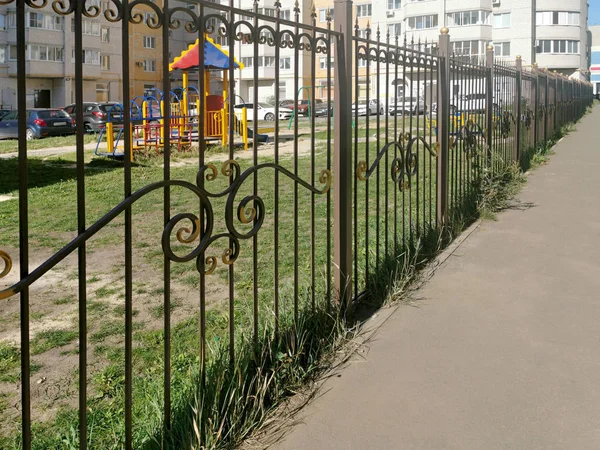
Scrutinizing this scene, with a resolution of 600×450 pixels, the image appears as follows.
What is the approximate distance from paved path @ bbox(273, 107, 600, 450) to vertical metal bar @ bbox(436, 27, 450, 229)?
52 cm

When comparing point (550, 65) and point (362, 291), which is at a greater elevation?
point (550, 65)

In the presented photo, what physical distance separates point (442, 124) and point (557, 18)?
7081 centimetres

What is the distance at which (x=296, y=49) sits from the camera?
3.99m

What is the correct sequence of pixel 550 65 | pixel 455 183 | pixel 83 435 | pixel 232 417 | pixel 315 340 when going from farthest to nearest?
pixel 550 65 → pixel 455 183 → pixel 315 340 → pixel 232 417 → pixel 83 435

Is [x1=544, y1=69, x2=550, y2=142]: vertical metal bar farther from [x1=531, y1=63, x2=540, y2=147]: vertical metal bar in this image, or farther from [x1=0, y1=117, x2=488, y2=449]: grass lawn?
[x1=0, y1=117, x2=488, y2=449]: grass lawn

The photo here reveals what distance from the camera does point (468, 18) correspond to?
2736 inches

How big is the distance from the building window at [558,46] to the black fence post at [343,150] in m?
73.1

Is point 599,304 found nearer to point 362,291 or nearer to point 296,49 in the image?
point 362,291

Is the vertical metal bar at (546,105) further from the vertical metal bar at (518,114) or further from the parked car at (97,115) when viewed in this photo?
the parked car at (97,115)

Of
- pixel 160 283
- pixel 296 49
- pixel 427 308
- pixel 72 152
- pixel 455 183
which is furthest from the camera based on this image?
pixel 72 152

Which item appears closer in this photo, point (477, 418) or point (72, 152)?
point (477, 418)

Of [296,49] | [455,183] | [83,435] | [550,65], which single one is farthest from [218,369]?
[550,65]

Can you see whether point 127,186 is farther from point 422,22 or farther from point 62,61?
point 422,22

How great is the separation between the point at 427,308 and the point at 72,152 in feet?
52.2
